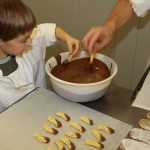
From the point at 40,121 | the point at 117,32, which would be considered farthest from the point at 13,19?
the point at 117,32

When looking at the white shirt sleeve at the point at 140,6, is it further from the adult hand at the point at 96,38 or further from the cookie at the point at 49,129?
the cookie at the point at 49,129

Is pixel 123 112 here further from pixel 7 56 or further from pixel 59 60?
pixel 7 56

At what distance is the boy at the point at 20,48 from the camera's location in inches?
34.6

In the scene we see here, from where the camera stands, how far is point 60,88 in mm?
843

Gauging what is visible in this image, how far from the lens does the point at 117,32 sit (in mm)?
1637

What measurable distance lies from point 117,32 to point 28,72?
30.5 inches

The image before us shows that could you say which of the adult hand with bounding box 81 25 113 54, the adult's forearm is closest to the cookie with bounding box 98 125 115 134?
the adult hand with bounding box 81 25 113 54

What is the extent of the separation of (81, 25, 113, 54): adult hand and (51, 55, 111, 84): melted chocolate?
50 millimetres

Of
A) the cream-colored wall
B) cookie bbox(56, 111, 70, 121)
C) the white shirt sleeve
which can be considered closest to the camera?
cookie bbox(56, 111, 70, 121)

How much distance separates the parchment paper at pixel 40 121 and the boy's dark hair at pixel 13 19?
213 mm

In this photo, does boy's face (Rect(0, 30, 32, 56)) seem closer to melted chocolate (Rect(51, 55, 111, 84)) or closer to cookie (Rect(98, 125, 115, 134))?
melted chocolate (Rect(51, 55, 111, 84))

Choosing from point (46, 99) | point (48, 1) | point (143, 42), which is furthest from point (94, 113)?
point (48, 1)

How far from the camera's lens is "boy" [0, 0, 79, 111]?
0.88 m

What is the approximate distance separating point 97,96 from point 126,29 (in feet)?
2.82
